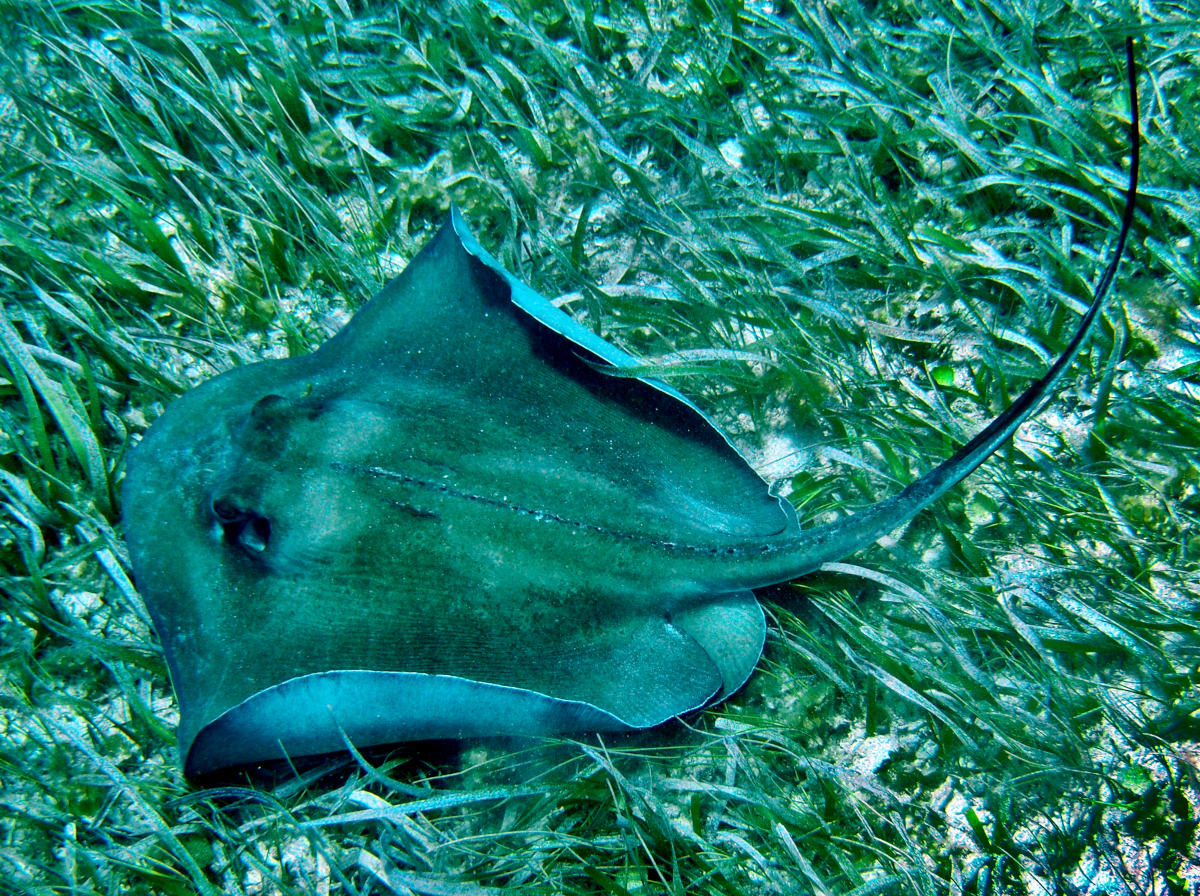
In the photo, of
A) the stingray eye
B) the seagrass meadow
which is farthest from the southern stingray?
the seagrass meadow

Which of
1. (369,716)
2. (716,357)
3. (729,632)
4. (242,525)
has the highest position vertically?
(716,357)

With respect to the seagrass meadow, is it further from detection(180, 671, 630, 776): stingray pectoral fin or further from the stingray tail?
the stingray tail

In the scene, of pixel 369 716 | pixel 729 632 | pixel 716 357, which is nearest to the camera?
pixel 369 716

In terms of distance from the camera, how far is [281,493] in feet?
6.74

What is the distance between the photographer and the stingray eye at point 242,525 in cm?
199

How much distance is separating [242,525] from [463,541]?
77 centimetres

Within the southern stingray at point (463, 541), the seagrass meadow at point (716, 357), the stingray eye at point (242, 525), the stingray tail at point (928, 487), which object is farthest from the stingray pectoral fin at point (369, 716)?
the stingray tail at point (928, 487)

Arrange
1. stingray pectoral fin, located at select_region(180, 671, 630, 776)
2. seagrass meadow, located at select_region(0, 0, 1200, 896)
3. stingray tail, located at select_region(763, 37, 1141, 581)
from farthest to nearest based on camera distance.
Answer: seagrass meadow, located at select_region(0, 0, 1200, 896) → stingray tail, located at select_region(763, 37, 1141, 581) → stingray pectoral fin, located at select_region(180, 671, 630, 776)

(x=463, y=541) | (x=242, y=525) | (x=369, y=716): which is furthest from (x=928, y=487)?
(x=242, y=525)

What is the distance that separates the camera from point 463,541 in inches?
81.9

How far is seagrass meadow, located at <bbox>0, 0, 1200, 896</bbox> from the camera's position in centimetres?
230

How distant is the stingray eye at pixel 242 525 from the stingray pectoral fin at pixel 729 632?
5.13ft

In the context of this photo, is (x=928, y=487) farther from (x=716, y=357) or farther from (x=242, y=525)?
(x=242, y=525)

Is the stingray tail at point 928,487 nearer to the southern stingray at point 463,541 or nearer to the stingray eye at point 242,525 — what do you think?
the southern stingray at point 463,541
